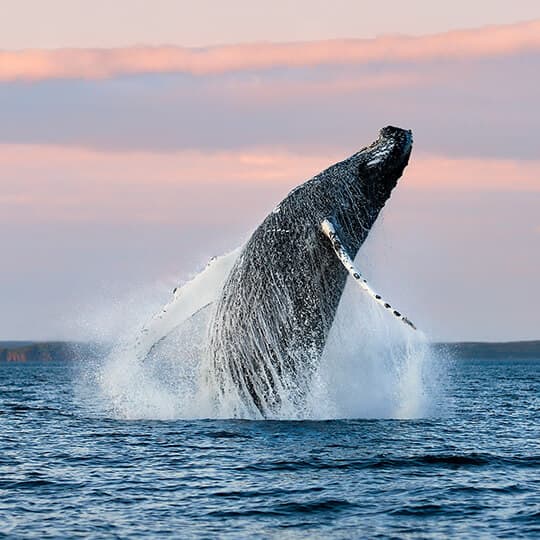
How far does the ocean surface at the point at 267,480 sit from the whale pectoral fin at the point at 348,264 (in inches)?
82.5

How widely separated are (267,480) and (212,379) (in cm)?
485

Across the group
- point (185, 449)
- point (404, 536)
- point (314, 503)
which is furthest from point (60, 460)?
point (404, 536)

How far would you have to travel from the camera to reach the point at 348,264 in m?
16.0

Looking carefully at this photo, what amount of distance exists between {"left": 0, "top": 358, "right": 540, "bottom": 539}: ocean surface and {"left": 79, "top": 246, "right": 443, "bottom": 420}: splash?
0.51 m

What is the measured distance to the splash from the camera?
17.6 m

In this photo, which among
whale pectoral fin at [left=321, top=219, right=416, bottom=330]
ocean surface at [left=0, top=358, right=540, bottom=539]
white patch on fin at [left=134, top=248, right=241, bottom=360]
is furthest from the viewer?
white patch on fin at [left=134, top=248, right=241, bottom=360]

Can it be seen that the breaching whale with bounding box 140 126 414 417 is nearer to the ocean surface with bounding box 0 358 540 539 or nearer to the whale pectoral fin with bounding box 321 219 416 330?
the whale pectoral fin with bounding box 321 219 416 330

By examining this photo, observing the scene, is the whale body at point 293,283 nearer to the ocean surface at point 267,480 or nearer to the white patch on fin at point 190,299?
the white patch on fin at point 190,299

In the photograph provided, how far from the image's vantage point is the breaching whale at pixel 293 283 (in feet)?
55.8

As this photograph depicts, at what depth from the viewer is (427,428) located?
1909cm

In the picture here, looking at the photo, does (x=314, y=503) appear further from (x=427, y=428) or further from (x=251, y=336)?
(x=427, y=428)

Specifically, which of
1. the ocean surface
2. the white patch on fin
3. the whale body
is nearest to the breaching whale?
the whale body

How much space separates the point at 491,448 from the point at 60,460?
694cm

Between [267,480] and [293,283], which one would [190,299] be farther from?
[267,480]
